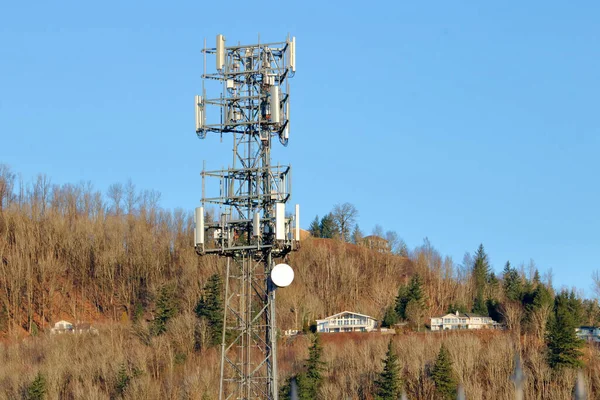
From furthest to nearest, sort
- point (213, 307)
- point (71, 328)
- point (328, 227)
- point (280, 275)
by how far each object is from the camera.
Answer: point (328, 227), point (71, 328), point (213, 307), point (280, 275)

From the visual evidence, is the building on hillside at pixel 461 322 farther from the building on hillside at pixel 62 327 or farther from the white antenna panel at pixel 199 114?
the white antenna panel at pixel 199 114

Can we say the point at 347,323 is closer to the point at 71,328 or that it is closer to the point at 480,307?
the point at 480,307

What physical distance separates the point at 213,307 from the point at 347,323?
12953 mm

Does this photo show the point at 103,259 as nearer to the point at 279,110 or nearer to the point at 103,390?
the point at 103,390

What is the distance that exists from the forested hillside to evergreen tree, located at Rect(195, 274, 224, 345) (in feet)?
0.55

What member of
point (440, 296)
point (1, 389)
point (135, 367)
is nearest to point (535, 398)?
point (135, 367)

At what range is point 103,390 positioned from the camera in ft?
197

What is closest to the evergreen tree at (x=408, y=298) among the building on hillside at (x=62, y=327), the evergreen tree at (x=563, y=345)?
the evergreen tree at (x=563, y=345)

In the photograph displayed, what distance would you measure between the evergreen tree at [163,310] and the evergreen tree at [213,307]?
2048 millimetres

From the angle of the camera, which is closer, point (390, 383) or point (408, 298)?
point (390, 383)

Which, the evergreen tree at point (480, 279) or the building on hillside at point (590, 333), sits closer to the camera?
the building on hillside at point (590, 333)

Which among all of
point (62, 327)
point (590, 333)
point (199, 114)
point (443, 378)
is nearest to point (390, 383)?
point (443, 378)

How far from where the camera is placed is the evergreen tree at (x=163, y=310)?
73438 millimetres

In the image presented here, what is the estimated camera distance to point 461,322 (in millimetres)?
A: 80438
